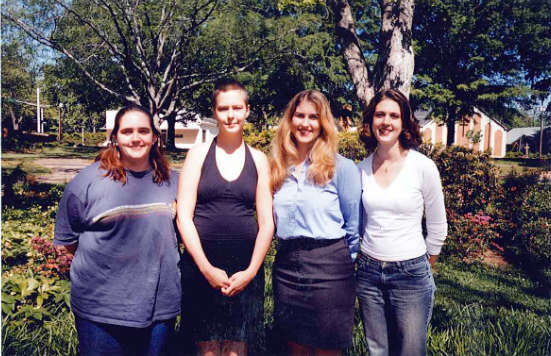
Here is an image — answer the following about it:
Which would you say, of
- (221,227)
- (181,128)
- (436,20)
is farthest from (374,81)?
(181,128)

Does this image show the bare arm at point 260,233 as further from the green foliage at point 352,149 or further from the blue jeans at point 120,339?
the green foliage at point 352,149

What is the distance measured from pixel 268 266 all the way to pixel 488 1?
90.0 ft

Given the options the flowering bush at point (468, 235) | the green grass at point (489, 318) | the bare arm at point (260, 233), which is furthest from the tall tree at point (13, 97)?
the flowering bush at point (468, 235)

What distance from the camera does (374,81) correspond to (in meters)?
4.84

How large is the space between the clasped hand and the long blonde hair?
54 centimetres

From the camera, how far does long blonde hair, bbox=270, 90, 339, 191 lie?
2512mm

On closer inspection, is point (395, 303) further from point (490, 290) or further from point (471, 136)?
point (471, 136)

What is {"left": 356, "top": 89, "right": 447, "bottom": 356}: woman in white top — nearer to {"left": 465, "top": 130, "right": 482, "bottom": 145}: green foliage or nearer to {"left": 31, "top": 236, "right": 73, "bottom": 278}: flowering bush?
{"left": 31, "top": 236, "right": 73, "bottom": 278}: flowering bush

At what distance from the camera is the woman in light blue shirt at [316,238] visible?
2502 mm

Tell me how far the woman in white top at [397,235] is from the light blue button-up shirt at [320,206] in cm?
11

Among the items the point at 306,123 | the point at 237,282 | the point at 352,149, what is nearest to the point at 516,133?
the point at 352,149

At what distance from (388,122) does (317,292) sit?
108 centimetres

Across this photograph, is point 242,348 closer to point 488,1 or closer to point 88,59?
point 88,59

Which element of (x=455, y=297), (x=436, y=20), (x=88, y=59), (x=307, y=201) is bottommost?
(x=455, y=297)
